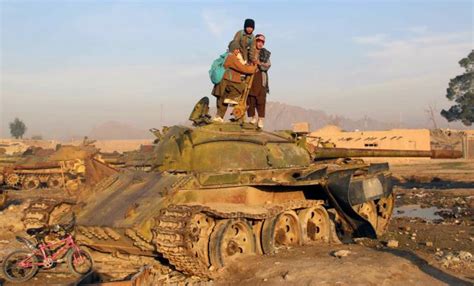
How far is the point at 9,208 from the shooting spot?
18516 mm

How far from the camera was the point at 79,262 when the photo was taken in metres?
8.78

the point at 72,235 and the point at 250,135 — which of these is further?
the point at 250,135

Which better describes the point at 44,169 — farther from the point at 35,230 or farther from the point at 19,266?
the point at 19,266

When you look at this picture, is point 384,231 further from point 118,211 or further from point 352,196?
point 118,211

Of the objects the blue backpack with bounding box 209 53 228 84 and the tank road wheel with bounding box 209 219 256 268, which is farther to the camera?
the blue backpack with bounding box 209 53 228 84

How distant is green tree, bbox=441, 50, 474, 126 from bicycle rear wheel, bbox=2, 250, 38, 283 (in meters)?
54.3

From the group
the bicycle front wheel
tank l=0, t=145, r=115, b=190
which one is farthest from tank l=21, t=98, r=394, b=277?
tank l=0, t=145, r=115, b=190

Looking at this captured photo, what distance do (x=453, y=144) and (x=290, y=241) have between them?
162ft

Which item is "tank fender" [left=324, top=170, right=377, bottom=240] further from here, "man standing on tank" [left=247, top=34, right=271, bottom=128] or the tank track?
the tank track

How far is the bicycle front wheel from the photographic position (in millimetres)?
8742

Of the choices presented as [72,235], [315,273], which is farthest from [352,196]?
[72,235]

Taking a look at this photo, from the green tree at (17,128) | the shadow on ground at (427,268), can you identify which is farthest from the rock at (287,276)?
the green tree at (17,128)

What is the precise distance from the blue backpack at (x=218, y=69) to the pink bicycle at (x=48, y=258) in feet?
13.4

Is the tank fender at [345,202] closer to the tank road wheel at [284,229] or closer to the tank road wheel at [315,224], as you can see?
the tank road wheel at [315,224]
